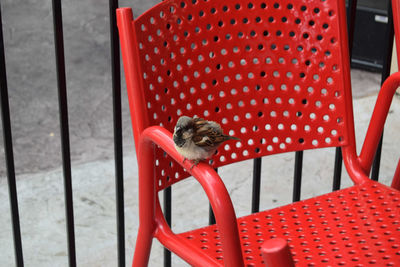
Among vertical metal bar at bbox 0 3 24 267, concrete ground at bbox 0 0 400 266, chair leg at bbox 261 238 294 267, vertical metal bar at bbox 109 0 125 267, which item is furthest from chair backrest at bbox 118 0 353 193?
concrete ground at bbox 0 0 400 266

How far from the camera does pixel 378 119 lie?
3.66 feet

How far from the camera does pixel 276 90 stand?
1104 millimetres

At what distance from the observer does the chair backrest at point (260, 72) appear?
1.01 metres

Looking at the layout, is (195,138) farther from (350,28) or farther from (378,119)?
(350,28)

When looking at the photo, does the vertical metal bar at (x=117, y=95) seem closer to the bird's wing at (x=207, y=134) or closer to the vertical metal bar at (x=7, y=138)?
the vertical metal bar at (x=7, y=138)

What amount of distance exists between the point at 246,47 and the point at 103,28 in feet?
13.3

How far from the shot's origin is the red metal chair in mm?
922

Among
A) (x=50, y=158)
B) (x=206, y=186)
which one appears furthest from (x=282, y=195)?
(x=206, y=186)

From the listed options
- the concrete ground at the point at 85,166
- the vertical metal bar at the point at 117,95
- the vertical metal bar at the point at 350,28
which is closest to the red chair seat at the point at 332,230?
the vertical metal bar at the point at 350,28

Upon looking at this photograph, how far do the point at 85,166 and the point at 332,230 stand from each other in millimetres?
2261

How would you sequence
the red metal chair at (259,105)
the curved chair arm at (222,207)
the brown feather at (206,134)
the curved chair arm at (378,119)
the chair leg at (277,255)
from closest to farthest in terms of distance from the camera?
the chair leg at (277,255) → the curved chair arm at (222,207) → the brown feather at (206,134) → the red metal chair at (259,105) → the curved chair arm at (378,119)

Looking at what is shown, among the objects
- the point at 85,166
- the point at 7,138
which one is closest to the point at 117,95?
the point at 7,138

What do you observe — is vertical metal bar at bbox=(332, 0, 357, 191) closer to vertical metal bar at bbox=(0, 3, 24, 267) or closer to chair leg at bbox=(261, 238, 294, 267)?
vertical metal bar at bbox=(0, 3, 24, 267)

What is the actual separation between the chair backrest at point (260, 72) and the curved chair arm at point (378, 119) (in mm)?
48
